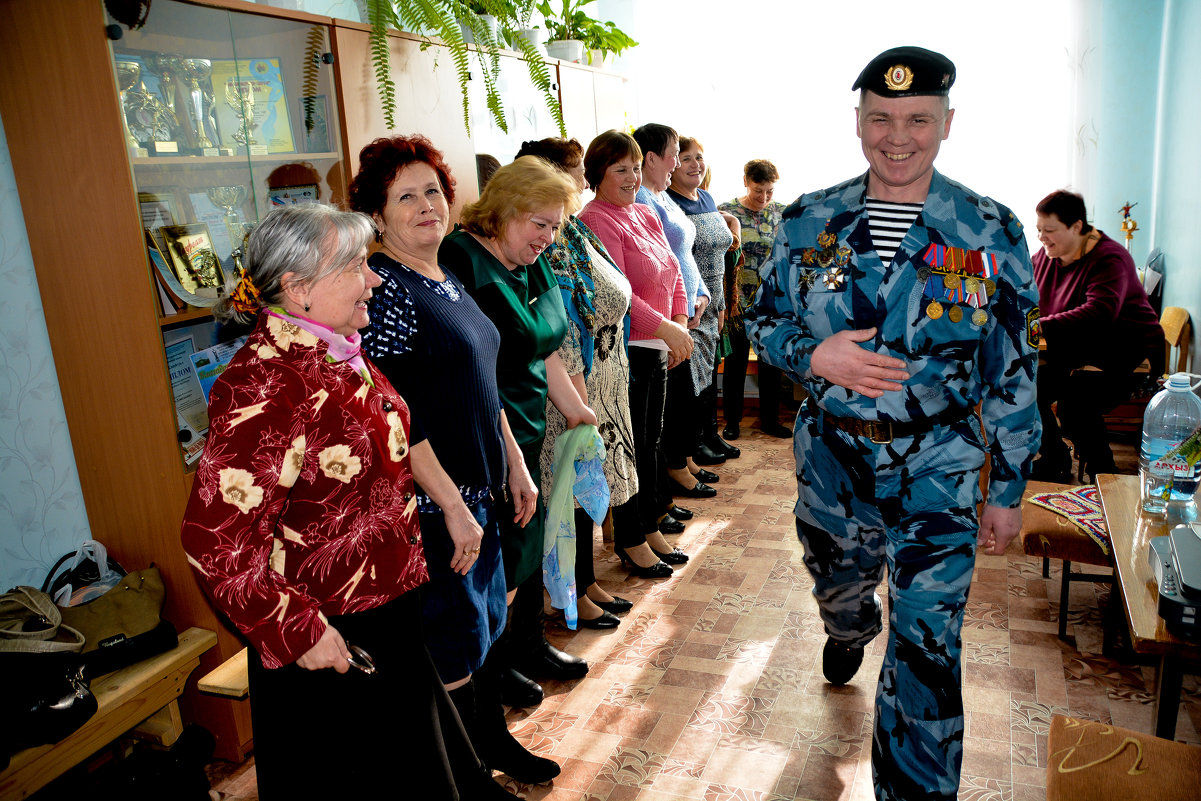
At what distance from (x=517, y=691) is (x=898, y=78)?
6.26ft

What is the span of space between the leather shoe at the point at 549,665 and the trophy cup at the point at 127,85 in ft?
5.69

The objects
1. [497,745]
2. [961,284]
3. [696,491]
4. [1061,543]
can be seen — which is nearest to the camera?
[961,284]

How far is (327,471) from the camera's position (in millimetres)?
1351

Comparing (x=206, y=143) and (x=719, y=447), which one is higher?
(x=206, y=143)

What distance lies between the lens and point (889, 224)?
1990 mm

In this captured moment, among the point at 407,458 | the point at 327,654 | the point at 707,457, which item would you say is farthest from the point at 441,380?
the point at 707,457

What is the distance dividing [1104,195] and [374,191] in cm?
472

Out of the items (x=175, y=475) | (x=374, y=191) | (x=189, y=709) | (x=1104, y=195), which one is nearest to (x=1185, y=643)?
(x=374, y=191)

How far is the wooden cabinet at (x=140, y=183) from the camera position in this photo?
2.01m

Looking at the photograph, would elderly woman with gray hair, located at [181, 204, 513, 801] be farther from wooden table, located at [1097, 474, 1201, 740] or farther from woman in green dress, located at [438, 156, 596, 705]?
wooden table, located at [1097, 474, 1201, 740]

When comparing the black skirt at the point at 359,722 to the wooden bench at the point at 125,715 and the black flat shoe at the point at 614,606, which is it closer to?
the wooden bench at the point at 125,715

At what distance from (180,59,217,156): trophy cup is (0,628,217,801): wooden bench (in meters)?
1.30

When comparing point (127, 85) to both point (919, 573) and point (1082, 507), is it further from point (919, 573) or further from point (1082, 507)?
point (1082, 507)

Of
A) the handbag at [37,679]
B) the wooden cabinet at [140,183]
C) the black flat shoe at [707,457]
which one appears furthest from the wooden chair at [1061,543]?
the handbag at [37,679]
